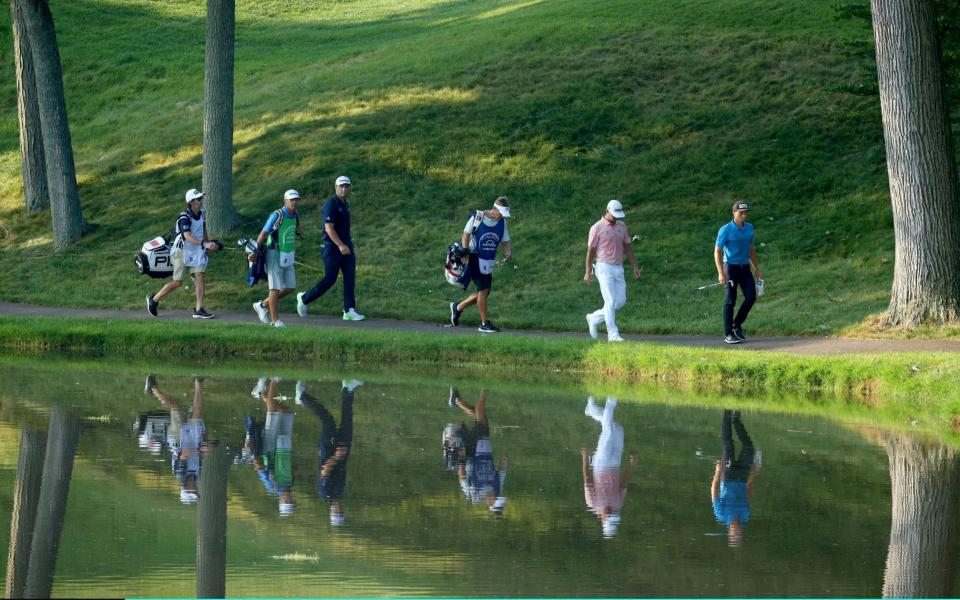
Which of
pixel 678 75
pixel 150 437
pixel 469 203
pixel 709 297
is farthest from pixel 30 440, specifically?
pixel 678 75

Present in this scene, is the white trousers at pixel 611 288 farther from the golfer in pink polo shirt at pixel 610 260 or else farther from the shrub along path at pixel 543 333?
the shrub along path at pixel 543 333

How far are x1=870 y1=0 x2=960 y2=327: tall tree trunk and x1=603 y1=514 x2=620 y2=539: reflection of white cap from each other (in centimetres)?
1226

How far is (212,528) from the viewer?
888cm

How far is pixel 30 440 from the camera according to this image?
11.9m

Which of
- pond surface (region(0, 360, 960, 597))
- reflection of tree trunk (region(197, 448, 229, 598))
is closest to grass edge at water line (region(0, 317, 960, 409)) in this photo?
pond surface (region(0, 360, 960, 597))

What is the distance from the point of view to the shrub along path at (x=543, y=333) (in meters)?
19.1

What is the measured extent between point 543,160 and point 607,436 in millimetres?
19771

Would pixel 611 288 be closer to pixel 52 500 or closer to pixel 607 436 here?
pixel 607 436

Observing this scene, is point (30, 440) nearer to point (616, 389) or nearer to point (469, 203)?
point (616, 389)

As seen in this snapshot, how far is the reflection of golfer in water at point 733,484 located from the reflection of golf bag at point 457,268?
29.6 feet

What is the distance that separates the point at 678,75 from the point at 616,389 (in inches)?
801

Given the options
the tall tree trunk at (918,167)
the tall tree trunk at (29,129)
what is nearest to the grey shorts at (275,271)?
the tall tree trunk at (918,167)

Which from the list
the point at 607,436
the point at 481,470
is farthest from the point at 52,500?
the point at 607,436

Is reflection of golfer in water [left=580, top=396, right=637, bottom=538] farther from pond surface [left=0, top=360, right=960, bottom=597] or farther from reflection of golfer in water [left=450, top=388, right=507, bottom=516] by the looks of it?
reflection of golfer in water [left=450, top=388, right=507, bottom=516]
